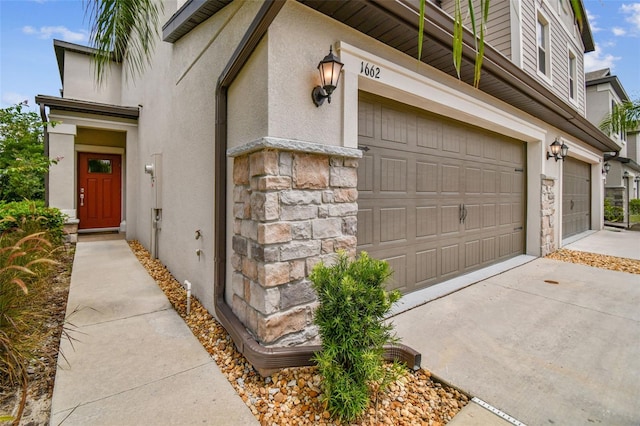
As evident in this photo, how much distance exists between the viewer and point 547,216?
6281 millimetres

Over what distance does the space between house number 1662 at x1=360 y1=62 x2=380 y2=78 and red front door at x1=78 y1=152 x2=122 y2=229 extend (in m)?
8.74

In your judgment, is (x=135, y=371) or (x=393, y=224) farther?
(x=393, y=224)

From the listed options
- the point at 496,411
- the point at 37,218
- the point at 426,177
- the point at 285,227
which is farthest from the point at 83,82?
the point at 496,411

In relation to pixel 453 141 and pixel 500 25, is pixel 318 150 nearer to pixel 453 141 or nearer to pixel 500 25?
pixel 453 141

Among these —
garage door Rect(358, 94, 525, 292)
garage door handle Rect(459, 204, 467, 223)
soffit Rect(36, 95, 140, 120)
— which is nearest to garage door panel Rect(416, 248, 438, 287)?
garage door Rect(358, 94, 525, 292)

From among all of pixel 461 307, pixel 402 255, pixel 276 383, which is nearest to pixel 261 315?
pixel 276 383

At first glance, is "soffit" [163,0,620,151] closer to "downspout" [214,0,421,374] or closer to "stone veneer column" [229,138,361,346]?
"downspout" [214,0,421,374]

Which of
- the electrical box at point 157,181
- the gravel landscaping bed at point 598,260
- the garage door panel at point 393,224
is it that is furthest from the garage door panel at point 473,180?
the electrical box at point 157,181

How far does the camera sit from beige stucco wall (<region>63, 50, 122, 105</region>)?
8.32 meters

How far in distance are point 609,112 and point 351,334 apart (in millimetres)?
16576

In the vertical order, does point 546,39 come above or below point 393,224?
above

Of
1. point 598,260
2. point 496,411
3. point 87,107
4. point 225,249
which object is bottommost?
point 496,411

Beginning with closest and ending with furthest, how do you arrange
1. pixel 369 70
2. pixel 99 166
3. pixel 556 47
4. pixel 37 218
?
pixel 369 70 → pixel 37 218 → pixel 556 47 → pixel 99 166

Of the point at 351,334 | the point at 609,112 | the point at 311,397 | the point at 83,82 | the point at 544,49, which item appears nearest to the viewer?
the point at 351,334
